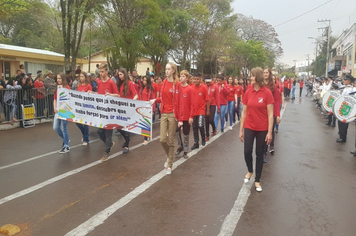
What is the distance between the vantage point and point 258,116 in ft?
15.4

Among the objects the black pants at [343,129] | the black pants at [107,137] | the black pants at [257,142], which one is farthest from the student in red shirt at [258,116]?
the black pants at [343,129]

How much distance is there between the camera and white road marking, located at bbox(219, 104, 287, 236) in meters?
3.55

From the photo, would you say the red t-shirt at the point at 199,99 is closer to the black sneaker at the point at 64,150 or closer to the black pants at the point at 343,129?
the black sneaker at the point at 64,150

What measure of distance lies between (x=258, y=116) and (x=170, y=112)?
67.7 inches

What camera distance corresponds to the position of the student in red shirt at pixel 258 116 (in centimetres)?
466

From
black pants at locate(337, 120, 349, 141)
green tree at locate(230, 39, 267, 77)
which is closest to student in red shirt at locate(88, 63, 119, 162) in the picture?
black pants at locate(337, 120, 349, 141)

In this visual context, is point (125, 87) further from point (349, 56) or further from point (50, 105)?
point (349, 56)

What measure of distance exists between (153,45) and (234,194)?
1926 centimetres

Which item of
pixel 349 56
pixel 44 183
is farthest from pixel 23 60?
pixel 349 56

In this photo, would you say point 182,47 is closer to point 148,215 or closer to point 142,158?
point 142,158

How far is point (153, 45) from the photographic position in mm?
22438

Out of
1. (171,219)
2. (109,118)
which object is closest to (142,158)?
(109,118)

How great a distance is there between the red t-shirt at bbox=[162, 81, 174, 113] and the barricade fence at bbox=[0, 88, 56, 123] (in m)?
6.96

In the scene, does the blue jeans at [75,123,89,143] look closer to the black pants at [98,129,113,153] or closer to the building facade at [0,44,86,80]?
the black pants at [98,129,113,153]
